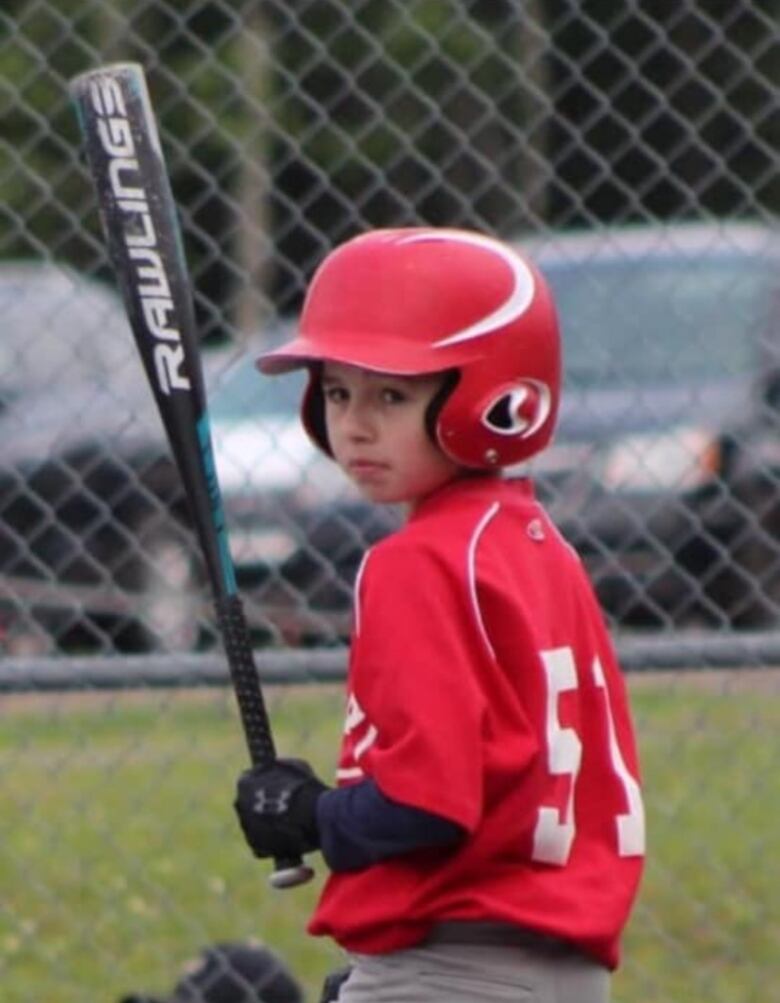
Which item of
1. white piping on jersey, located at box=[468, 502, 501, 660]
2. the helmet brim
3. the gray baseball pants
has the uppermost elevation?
the helmet brim

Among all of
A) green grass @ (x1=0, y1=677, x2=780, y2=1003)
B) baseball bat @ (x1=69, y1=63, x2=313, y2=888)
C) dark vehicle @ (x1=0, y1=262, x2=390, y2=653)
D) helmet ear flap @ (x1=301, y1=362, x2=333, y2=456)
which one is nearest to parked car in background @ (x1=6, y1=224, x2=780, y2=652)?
dark vehicle @ (x1=0, y1=262, x2=390, y2=653)

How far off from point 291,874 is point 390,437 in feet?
1.79

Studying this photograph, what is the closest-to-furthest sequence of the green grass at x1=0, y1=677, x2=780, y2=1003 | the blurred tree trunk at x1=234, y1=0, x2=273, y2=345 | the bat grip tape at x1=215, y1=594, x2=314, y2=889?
the bat grip tape at x1=215, y1=594, x2=314, y2=889 < the blurred tree trunk at x1=234, y1=0, x2=273, y2=345 < the green grass at x1=0, y1=677, x2=780, y2=1003

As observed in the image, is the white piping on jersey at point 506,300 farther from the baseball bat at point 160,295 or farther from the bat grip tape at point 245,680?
the bat grip tape at point 245,680

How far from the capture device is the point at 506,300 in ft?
11.2

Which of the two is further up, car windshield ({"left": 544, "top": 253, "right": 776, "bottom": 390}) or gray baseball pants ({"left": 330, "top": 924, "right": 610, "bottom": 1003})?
gray baseball pants ({"left": 330, "top": 924, "right": 610, "bottom": 1003})

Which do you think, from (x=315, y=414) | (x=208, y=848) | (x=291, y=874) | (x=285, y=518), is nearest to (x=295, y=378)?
(x=285, y=518)

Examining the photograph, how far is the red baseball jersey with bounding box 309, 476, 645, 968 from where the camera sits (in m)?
3.26

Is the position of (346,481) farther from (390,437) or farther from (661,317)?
(390,437)

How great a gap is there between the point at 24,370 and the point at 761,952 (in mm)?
2237

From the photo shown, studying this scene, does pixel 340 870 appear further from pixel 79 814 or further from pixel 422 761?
pixel 79 814

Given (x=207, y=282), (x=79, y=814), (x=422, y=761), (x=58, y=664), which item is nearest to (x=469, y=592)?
(x=422, y=761)

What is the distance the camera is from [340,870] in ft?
11.2

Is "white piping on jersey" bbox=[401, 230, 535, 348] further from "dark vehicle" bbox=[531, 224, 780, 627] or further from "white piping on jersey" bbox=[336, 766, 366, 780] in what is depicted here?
"dark vehicle" bbox=[531, 224, 780, 627]
